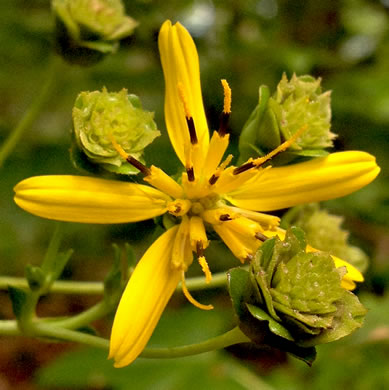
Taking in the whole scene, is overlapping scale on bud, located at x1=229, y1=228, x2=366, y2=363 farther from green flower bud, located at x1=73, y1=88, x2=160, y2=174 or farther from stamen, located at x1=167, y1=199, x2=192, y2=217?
green flower bud, located at x1=73, y1=88, x2=160, y2=174

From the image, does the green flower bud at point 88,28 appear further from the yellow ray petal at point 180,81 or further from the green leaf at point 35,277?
the green leaf at point 35,277

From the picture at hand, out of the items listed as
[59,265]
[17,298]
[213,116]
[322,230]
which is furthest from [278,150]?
[213,116]

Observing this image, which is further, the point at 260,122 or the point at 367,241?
the point at 367,241

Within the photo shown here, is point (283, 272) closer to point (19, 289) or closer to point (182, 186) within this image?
point (182, 186)

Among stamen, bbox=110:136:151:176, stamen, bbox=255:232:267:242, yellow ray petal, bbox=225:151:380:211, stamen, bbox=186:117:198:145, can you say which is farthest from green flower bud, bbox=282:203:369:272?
stamen, bbox=110:136:151:176

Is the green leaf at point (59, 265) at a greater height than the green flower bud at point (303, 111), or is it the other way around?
the green flower bud at point (303, 111)

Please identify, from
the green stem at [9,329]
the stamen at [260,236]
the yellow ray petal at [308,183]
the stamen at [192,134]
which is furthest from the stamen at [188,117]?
the green stem at [9,329]

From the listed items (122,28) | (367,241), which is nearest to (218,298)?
(367,241)
